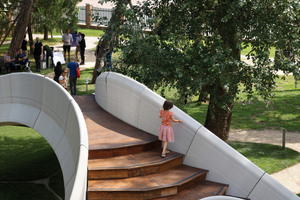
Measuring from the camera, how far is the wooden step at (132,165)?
336 inches

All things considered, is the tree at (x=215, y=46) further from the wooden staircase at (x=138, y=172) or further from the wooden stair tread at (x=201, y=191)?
the wooden stair tread at (x=201, y=191)

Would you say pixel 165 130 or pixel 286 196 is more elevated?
pixel 165 130

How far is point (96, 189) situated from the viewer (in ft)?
26.3

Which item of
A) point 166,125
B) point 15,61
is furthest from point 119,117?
point 15,61

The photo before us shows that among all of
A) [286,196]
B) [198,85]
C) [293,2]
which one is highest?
[293,2]

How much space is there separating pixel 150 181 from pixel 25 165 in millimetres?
9035

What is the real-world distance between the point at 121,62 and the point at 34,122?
3141mm

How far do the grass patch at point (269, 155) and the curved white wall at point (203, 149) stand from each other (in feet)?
14.9

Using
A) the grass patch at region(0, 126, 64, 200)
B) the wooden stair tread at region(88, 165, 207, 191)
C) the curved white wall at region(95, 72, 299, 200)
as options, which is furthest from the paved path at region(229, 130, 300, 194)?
the grass patch at region(0, 126, 64, 200)

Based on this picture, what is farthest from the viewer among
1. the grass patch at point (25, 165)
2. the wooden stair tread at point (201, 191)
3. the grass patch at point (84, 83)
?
the grass patch at point (84, 83)

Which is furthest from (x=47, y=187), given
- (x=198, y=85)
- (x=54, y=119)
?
(x=198, y=85)

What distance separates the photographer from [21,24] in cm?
2364

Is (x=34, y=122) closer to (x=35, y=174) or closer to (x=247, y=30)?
(x=35, y=174)

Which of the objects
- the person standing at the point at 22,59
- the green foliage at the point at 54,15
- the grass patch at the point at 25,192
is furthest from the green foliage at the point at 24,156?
the green foliage at the point at 54,15
